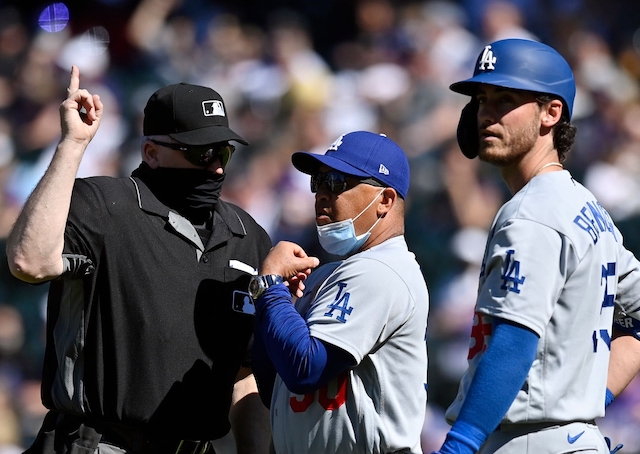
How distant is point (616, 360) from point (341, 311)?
98 cm

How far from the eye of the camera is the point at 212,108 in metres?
3.48

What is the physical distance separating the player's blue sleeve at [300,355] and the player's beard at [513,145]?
28.7 inches

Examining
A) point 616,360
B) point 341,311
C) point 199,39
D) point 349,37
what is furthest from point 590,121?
point 341,311

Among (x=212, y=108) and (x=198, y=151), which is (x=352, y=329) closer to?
(x=198, y=151)

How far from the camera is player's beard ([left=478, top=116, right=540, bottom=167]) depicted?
8.82 feet

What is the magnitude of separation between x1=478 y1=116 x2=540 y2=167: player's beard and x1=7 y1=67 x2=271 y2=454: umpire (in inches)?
42.9

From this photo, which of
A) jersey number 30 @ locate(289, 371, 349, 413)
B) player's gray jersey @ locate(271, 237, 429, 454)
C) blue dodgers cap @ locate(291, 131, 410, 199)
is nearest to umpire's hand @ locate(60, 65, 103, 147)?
blue dodgers cap @ locate(291, 131, 410, 199)

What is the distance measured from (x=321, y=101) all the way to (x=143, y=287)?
14.1 feet

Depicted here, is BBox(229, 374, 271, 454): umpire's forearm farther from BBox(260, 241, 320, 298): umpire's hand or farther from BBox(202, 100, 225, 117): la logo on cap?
BBox(202, 100, 225, 117): la logo on cap

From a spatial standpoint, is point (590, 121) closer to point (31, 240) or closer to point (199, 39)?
point (199, 39)

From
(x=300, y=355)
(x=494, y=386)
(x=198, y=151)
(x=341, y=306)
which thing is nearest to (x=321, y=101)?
(x=198, y=151)

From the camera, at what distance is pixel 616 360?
3047 millimetres

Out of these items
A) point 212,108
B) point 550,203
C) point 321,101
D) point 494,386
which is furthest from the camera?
point 321,101

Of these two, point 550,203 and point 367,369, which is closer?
point 550,203
